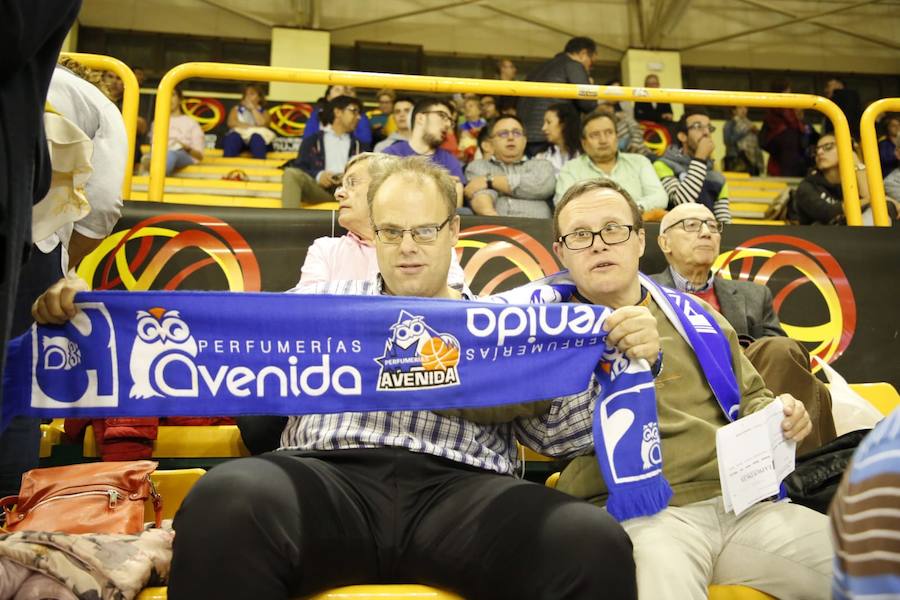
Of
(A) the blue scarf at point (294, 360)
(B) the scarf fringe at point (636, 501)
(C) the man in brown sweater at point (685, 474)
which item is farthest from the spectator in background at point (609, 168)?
(B) the scarf fringe at point (636, 501)

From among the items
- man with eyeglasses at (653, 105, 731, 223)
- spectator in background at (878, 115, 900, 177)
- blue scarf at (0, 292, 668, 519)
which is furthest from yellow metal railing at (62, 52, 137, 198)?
spectator in background at (878, 115, 900, 177)

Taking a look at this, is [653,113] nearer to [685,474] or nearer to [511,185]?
[511,185]

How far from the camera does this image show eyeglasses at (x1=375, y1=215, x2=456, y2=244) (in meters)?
1.91

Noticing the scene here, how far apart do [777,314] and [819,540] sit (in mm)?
1965

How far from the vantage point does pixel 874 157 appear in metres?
4.00

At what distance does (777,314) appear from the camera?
3533mm

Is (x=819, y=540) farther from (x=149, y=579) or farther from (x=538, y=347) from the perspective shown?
(x=149, y=579)

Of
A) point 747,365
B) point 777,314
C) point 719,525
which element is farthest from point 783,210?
point 719,525

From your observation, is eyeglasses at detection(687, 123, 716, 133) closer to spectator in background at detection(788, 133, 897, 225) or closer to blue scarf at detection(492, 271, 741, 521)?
spectator in background at detection(788, 133, 897, 225)

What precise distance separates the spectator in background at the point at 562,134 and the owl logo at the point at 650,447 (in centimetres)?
353

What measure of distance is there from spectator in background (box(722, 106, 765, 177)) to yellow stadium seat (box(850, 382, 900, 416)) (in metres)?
7.66

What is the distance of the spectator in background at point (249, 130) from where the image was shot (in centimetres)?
910

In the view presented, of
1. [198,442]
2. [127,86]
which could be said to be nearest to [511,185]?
[127,86]

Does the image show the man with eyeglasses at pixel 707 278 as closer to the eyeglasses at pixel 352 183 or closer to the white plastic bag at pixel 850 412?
the white plastic bag at pixel 850 412
